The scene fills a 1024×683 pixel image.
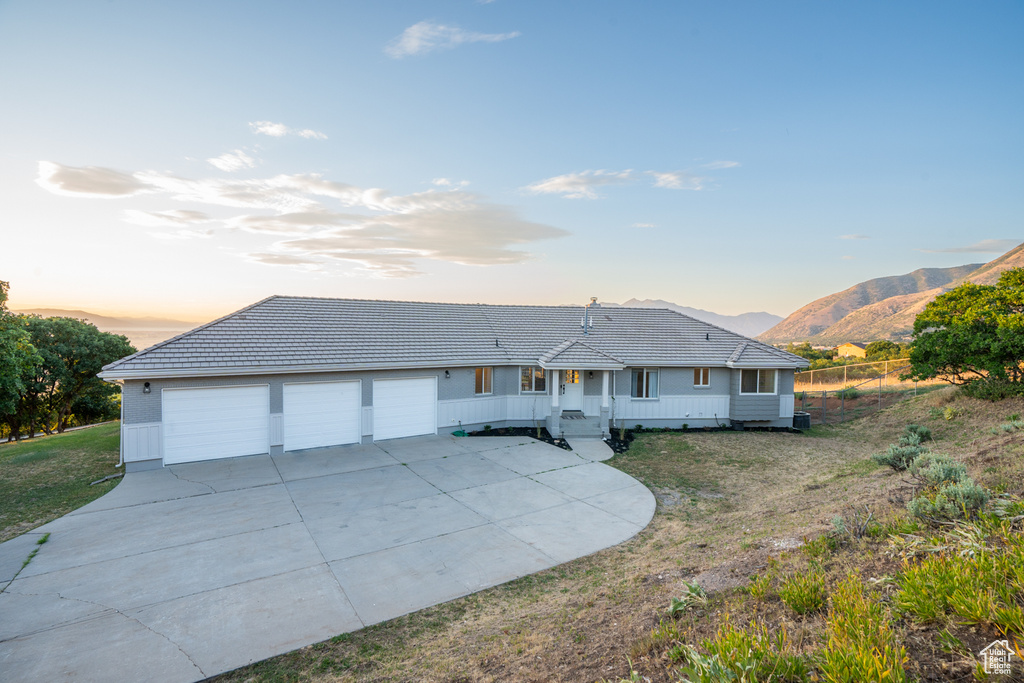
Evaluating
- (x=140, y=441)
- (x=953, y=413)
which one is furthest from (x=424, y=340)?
(x=953, y=413)

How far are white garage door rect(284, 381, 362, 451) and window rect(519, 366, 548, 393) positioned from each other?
6673mm

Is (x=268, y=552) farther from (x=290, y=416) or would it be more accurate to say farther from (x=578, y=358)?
(x=578, y=358)

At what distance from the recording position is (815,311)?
424 feet

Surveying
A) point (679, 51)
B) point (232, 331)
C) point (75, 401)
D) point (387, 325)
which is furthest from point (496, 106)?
point (75, 401)

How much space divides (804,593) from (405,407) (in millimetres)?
13730

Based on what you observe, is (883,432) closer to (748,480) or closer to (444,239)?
(748,480)

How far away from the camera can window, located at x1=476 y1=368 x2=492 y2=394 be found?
1814cm

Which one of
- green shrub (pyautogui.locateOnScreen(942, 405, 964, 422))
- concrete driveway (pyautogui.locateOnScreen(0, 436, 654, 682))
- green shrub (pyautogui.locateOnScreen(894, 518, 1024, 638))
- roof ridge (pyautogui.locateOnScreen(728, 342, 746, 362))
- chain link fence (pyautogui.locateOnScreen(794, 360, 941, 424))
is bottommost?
concrete driveway (pyautogui.locateOnScreen(0, 436, 654, 682))

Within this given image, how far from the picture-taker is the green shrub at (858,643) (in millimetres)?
2896

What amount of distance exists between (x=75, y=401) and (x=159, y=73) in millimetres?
23869

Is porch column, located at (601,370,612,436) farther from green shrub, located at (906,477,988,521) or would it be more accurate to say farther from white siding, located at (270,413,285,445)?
green shrub, located at (906,477,988,521)

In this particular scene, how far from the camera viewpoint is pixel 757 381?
61.8 feet

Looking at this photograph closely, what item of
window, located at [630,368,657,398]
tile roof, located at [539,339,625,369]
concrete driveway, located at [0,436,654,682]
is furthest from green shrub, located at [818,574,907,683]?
window, located at [630,368,657,398]

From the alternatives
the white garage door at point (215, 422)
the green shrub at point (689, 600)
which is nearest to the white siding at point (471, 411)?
the white garage door at point (215, 422)
